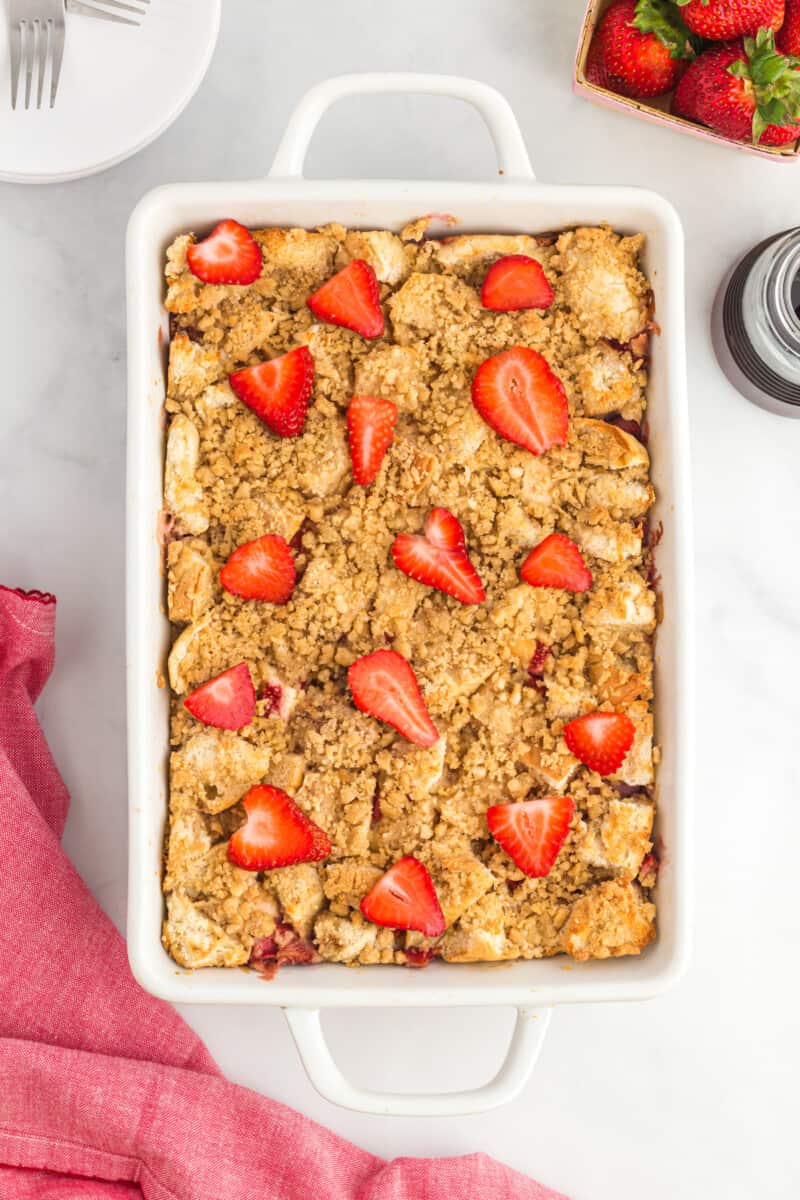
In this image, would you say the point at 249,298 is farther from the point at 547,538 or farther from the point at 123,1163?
the point at 123,1163

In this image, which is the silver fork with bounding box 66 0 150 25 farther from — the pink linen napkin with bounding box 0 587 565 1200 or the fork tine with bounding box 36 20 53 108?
the pink linen napkin with bounding box 0 587 565 1200

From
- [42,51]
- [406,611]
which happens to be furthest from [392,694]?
[42,51]

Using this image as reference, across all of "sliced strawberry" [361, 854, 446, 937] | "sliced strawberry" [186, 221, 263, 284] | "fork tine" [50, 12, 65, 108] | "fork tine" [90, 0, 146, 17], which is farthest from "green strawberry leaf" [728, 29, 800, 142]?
"sliced strawberry" [361, 854, 446, 937]

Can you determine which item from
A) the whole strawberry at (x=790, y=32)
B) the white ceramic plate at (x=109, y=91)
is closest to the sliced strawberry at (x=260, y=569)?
the white ceramic plate at (x=109, y=91)

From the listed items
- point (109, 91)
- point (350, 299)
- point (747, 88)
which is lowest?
point (350, 299)

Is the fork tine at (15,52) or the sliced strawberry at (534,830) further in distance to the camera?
the fork tine at (15,52)

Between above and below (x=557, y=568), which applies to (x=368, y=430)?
above

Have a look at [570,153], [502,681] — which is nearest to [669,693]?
[502,681]

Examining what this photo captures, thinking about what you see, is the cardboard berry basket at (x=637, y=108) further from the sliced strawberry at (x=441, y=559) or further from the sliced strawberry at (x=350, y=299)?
the sliced strawberry at (x=441, y=559)

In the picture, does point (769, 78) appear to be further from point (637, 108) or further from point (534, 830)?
point (534, 830)
